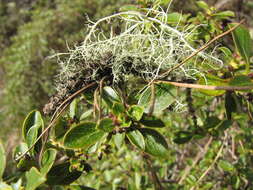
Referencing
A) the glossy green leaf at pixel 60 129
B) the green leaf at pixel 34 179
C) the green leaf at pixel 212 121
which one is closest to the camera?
the green leaf at pixel 34 179

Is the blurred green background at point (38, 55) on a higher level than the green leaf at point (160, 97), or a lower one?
lower

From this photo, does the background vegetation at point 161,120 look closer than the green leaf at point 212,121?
Yes

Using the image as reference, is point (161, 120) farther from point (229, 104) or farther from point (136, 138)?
point (229, 104)

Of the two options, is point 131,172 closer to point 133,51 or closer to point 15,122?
point 133,51

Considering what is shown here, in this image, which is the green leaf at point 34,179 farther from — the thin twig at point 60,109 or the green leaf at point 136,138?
the green leaf at point 136,138

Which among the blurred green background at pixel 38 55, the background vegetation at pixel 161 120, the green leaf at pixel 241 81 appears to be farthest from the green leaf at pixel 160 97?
the blurred green background at pixel 38 55

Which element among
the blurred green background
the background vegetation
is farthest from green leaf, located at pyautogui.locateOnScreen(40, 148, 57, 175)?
the blurred green background

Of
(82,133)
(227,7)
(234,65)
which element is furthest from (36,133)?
(227,7)

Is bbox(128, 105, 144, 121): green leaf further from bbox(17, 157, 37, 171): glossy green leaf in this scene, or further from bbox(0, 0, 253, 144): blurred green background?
bbox(0, 0, 253, 144): blurred green background
